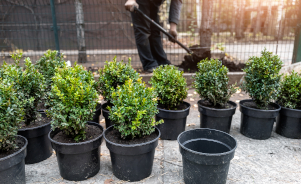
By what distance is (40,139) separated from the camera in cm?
270

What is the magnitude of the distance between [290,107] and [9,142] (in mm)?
3372

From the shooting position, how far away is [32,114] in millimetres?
2697

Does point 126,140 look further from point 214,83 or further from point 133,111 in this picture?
point 214,83

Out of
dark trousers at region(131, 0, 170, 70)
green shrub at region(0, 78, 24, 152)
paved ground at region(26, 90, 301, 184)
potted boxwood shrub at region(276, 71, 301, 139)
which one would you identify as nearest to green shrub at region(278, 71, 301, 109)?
potted boxwood shrub at region(276, 71, 301, 139)

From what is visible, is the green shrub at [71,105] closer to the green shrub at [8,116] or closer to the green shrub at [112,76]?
the green shrub at [8,116]

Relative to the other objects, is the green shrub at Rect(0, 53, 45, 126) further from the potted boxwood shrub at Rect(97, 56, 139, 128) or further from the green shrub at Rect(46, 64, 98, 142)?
the potted boxwood shrub at Rect(97, 56, 139, 128)

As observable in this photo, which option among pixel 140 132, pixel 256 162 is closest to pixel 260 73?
pixel 256 162

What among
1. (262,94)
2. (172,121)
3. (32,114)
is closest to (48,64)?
(32,114)

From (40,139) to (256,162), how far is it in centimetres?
251

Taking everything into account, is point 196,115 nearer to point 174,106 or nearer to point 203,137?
point 174,106

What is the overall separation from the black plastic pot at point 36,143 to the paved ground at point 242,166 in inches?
3.0

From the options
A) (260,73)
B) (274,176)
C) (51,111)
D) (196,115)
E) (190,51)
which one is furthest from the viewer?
(190,51)

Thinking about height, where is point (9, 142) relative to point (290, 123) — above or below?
above

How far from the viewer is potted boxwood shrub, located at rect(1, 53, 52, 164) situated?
259 centimetres
